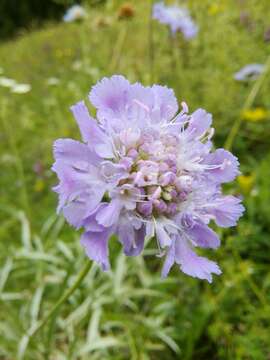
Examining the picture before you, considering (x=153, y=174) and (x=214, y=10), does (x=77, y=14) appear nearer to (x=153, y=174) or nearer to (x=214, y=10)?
(x=214, y=10)

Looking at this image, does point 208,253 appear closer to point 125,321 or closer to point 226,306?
point 226,306

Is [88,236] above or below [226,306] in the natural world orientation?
above

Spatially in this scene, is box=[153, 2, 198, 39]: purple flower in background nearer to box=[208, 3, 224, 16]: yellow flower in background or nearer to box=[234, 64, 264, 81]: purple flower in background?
box=[234, 64, 264, 81]: purple flower in background

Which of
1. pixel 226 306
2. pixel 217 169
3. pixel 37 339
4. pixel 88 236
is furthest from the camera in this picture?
pixel 226 306

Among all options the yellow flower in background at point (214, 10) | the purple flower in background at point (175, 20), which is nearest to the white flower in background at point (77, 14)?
the purple flower in background at point (175, 20)

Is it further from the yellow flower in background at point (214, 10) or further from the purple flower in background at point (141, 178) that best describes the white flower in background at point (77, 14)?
the purple flower in background at point (141, 178)

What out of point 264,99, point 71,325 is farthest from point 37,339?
point 264,99

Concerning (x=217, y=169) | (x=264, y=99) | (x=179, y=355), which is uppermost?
(x=264, y=99)
